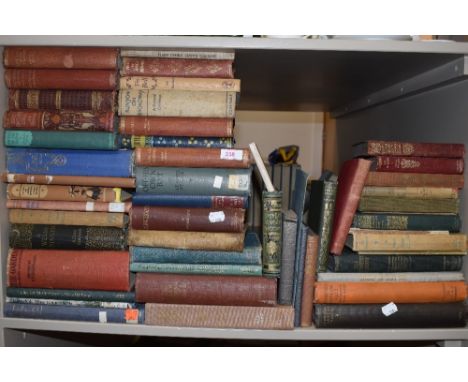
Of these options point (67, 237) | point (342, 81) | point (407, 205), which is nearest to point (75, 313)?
point (67, 237)

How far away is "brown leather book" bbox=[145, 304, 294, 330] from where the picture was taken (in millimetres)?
813

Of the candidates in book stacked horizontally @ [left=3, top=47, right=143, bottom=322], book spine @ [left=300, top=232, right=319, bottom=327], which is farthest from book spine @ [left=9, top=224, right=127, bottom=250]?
book spine @ [left=300, top=232, right=319, bottom=327]

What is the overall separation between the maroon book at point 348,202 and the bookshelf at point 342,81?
204 mm

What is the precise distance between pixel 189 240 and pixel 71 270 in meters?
0.27

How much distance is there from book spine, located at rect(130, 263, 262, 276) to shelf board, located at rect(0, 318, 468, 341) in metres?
0.12

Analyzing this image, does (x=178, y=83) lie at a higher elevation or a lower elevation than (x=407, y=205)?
higher

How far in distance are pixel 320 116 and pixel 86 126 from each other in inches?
56.4

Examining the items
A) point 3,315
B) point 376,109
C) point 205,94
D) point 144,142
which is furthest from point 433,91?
point 3,315

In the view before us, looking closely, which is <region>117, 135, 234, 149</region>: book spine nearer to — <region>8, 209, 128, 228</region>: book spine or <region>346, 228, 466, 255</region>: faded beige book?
<region>8, 209, 128, 228</region>: book spine

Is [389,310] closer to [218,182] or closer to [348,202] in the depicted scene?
[348,202]

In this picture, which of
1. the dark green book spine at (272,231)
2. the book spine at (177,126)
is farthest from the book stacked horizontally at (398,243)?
the book spine at (177,126)

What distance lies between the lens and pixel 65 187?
0.83 m

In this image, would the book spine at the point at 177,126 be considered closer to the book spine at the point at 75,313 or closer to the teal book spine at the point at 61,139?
the teal book spine at the point at 61,139

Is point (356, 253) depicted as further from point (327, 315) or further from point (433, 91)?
point (433, 91)
